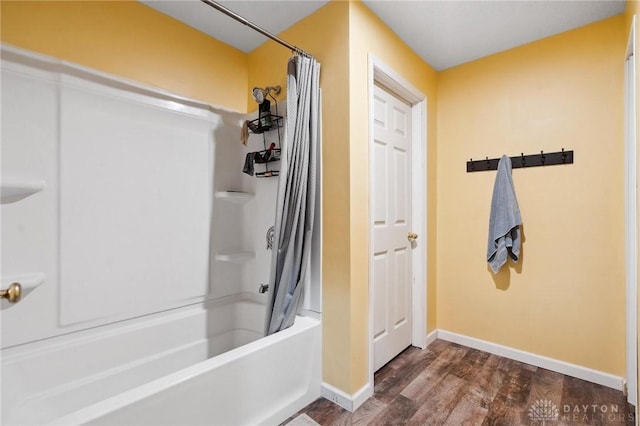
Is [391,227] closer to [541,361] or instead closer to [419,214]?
[419,214]

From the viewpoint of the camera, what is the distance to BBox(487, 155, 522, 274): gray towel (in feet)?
7.43

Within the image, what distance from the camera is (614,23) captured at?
1.96 m

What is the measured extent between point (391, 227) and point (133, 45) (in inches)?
86.7

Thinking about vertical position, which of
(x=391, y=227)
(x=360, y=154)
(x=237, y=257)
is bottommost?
(x=237, y=257)

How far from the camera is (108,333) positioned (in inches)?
69.2

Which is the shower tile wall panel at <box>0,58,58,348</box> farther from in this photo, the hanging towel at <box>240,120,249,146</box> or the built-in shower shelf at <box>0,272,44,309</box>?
the hanging towel at <box>240,120,249,146</box>

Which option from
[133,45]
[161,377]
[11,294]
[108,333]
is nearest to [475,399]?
[161,377]

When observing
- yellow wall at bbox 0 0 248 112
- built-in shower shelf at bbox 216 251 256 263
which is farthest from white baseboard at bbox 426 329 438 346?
yellow wall at bbox 0 0 248 112

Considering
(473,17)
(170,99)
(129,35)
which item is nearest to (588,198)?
(473,17)

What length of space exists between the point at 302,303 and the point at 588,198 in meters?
2.12

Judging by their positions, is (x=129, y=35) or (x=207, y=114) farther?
(x=207, y=114)

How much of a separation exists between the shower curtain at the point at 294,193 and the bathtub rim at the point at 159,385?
0.17 m

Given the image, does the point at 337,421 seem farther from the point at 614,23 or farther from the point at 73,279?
the point at 614,23

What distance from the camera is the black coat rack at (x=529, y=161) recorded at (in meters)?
2.13
